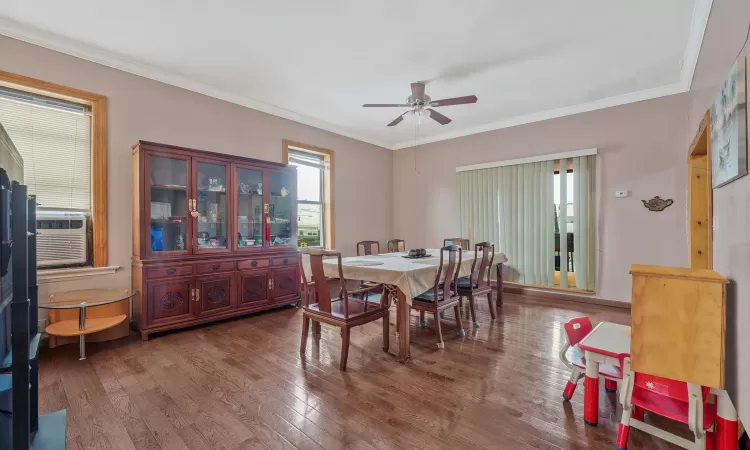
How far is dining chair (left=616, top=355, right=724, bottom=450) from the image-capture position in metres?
1.52

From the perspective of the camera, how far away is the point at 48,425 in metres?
1.87

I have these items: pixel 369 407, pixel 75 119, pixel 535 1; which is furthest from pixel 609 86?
pixel 75 119

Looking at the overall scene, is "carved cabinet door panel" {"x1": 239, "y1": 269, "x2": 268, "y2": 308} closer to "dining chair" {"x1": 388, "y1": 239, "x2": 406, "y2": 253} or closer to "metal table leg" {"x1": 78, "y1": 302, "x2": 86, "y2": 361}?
"metal table leg" {"x1": 78, "y1": 302, "x2": 86, "y2": 361}

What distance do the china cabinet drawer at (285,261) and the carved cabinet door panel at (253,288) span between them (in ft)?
0.52

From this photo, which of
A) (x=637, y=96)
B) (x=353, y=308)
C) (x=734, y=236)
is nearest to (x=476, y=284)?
(x=353, y=308)

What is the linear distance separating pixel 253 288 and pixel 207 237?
797 mm

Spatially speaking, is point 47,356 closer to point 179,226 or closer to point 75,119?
point 179,226

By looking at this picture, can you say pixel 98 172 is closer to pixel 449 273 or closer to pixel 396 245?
pixel 449 273

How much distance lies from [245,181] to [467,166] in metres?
3.64

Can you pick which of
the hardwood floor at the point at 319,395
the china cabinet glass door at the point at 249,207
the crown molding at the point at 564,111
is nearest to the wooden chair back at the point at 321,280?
the hardwood floor at the point at 319,395

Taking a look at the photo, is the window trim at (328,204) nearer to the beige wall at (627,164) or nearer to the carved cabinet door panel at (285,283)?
the carved cabinet door panel at (285,283)

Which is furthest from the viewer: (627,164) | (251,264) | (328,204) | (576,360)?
(328,204)

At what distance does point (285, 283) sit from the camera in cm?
440

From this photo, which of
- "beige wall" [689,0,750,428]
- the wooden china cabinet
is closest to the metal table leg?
the wooden china cabinet
